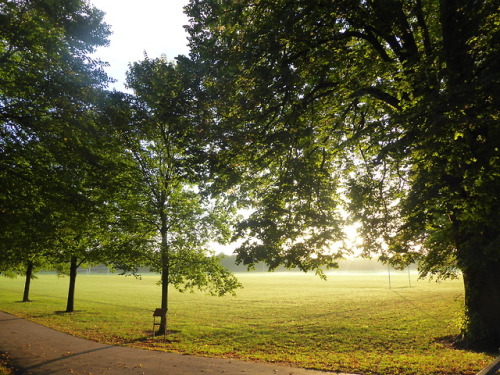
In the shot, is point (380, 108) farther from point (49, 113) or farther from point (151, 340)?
point (151, 340)

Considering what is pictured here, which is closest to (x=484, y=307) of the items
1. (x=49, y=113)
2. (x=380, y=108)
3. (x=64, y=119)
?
(x=380, y=108)

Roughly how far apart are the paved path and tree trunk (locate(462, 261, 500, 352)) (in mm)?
5754

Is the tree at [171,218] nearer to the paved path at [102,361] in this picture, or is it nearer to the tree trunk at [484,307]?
the paved path at [102,361]

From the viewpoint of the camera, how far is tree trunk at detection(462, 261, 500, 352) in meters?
10.6

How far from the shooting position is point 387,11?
25.5ft

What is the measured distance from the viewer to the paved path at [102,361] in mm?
9289

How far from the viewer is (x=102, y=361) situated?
34.2ft

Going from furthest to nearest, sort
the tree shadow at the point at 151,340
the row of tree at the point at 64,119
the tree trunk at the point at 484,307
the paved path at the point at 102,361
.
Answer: the tree shadow at the point at 151,340 → the tree trunk at the point at 484,307 → the row of tree at the point at 64,119 → the paved path at the point at 102,361

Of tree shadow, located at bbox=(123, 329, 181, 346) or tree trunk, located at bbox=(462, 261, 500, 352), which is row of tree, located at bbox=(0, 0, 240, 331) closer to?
tree shadow, located at bbox=(123, 329, 181, 346)

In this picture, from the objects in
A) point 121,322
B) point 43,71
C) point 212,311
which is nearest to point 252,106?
point 43,71

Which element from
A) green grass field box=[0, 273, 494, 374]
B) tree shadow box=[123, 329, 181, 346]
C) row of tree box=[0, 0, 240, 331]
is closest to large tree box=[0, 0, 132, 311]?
row of tree box=[0, 0, 240, 331]

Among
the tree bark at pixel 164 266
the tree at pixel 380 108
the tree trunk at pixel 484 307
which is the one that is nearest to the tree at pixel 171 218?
the tree bark at pixel 164 266

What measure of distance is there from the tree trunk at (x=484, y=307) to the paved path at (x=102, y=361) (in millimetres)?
5754

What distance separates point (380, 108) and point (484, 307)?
739 cm
